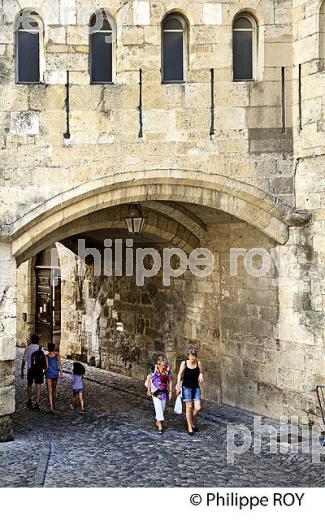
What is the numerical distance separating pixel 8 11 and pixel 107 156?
6.23 feet

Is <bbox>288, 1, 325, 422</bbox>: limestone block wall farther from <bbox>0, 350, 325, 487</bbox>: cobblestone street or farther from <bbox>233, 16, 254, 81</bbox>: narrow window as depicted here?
<bbox>0, 350, 325, 487</bbox>: cobblestone street

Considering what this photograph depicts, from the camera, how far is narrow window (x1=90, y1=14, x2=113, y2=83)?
385 inches

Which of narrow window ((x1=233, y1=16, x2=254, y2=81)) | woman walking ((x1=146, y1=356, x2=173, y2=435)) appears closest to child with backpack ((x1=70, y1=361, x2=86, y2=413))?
woman walking ((x1=146, y1=356, x2=173, y2=435))

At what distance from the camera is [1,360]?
927 cm

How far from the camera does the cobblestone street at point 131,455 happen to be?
7.97 metres

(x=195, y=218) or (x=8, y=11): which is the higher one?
(x=8, y=11)

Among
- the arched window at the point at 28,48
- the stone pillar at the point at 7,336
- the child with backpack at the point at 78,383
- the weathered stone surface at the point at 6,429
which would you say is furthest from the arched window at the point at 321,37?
the weathered stone surface at the point at 6,429

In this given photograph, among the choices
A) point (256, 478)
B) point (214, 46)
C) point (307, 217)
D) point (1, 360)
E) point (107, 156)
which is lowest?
point (256, 478)

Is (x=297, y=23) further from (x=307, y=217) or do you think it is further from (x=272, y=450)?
(x=272, y=450)

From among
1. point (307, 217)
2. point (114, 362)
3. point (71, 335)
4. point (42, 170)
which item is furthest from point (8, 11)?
point (71, 335)

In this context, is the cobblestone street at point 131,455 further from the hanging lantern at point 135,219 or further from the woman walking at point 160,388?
the hanging lantern at point 135,219

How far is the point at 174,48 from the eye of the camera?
9.96 metres

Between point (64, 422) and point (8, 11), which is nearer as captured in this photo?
point (8, 11)

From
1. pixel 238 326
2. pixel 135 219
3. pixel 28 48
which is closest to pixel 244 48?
pixel 28 48
